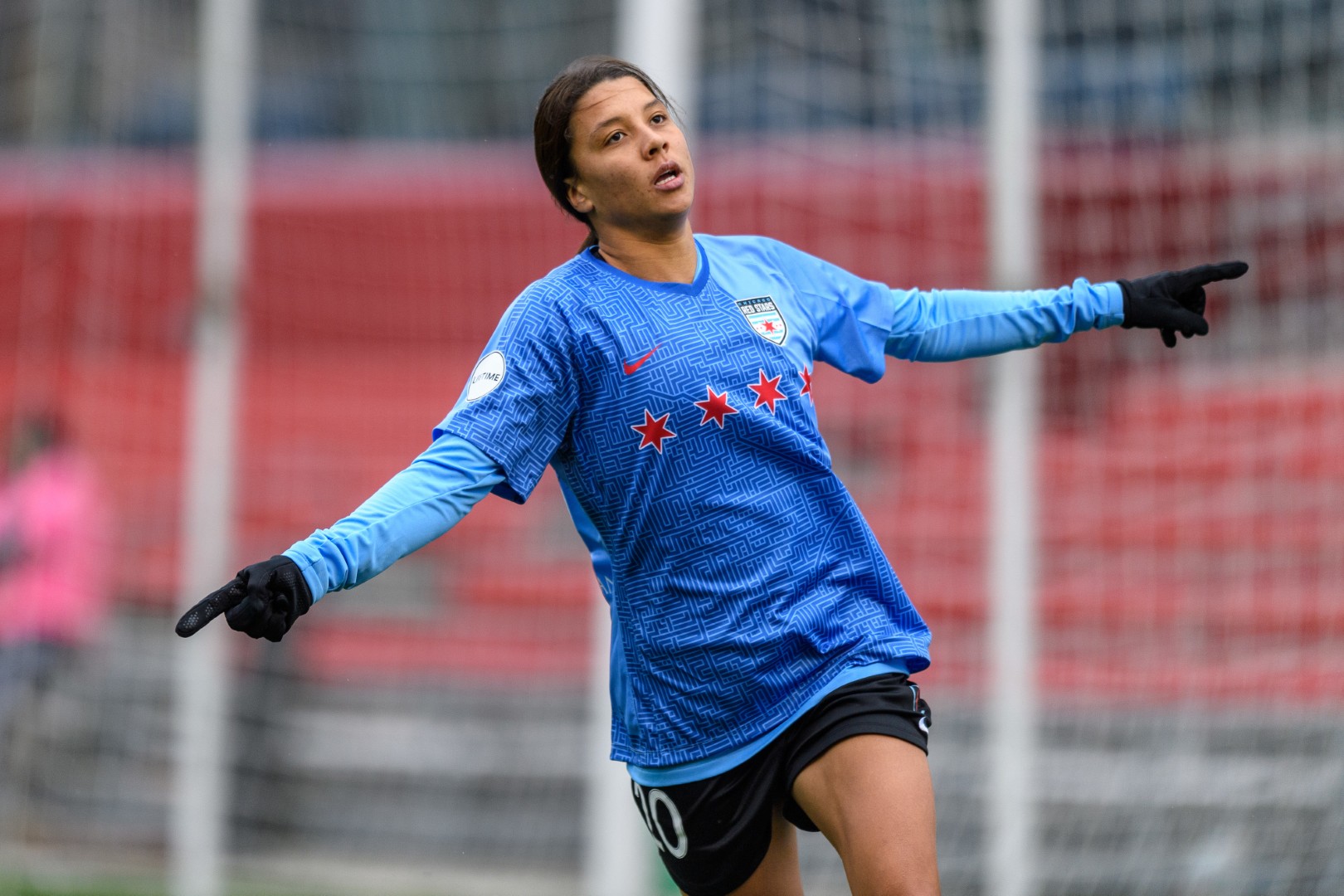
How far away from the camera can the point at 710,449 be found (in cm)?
311

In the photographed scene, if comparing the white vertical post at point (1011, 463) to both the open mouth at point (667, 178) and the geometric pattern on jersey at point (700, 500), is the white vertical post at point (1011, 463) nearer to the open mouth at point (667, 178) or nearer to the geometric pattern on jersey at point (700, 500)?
the geometric pattern on jersey at point (700, 500)

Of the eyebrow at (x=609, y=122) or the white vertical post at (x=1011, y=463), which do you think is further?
the white vertical post at (x=1011, y=463)

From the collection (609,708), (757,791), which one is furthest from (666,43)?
(757,791)

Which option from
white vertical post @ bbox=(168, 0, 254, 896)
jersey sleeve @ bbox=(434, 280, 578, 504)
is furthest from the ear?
white vertical post @ bbox=(168, 0, 254, 896)

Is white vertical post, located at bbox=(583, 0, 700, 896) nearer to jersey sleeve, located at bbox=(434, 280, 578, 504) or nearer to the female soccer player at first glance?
the female soccer player

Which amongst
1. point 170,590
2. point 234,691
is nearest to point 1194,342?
point 234,691

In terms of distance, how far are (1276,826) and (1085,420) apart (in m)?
1.83

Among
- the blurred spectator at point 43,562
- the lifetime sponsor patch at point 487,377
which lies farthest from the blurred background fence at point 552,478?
the lifetime sponsor patch at point 487,377

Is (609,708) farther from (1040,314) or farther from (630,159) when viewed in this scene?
(630,159)

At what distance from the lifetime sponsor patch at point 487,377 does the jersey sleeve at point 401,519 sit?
0.10 meters

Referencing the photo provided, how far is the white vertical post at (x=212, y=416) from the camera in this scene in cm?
664

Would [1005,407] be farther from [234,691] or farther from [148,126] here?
[148,126]

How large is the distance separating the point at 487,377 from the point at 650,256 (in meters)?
0.43

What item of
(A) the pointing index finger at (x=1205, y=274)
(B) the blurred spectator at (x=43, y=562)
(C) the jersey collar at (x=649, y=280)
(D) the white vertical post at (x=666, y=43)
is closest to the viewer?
(C) the jersey collar at (x=649, y=280)
